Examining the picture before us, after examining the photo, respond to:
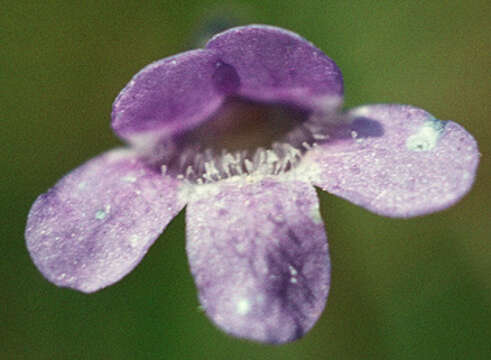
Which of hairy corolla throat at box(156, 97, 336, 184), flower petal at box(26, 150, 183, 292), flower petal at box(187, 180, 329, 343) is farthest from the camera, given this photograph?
hairy corolla throat at box(156, 97, 336, 184)

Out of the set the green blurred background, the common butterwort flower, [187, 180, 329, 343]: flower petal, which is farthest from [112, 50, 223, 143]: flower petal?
the green blurred background

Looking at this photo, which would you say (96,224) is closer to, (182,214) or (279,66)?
(279,66)

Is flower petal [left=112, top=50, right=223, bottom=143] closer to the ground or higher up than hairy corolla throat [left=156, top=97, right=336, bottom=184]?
higher up

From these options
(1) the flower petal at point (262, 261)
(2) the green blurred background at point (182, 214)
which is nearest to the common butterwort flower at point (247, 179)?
(1) the flower petal at point (262, 261)

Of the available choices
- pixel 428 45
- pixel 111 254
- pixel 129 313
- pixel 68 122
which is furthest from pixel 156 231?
pixel 428 45

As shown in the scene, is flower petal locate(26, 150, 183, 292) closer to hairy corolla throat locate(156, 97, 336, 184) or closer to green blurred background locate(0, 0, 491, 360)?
hairy corolla throat locate(156, 97, 336, 184)

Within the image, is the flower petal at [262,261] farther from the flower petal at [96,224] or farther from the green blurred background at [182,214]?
the green blurred background at [182,214]

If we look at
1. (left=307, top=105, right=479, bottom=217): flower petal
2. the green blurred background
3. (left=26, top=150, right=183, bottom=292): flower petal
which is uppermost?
(left=307, top=105, right=479, bottom=217): flower petal

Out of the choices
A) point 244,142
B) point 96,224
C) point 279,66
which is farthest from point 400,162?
point 96,224
